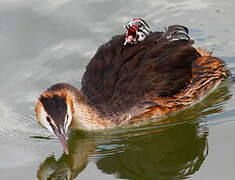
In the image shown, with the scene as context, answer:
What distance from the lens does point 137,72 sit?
1077 cm

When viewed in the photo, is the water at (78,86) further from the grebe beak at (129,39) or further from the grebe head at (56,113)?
the grebe beak at (129,39)

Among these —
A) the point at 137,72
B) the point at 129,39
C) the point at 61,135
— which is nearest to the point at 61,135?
the point at 61,135

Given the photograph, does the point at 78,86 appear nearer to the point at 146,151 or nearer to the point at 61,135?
the point at 146,151

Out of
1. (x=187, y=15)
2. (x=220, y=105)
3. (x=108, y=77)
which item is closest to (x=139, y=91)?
(x=108, y=77)

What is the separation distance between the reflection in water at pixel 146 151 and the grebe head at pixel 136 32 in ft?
4.23

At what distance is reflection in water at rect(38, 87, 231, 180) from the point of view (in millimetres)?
9703

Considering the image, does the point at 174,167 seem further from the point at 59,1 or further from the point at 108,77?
the point at 59,1

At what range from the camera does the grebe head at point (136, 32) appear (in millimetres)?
11297

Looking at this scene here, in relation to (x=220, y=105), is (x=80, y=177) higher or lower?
lower

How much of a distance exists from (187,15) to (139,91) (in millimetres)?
3078

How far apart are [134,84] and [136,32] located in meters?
1.07

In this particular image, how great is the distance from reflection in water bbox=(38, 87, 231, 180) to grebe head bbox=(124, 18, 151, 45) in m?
1.29

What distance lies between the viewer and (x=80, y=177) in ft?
31.8

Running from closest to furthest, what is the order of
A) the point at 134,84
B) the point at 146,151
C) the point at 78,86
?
the point at 146,151 → the point at 134,84 → the point at 78,86
